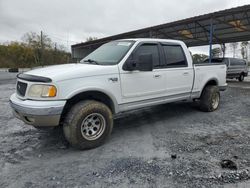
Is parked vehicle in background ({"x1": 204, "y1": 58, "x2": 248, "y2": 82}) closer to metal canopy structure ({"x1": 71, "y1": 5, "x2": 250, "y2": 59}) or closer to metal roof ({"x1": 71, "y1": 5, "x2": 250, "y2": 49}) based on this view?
metal canopy structure ({"x1": 71, "y1": 5, "x2": 250, "y2": 59})

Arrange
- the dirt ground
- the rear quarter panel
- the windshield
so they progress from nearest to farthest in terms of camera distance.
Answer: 1. the dirt ground
2. the windshield
3. the rear quarter panel

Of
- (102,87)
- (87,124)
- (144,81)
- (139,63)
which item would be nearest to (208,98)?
(144,81)

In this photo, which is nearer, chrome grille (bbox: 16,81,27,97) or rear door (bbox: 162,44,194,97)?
chrome grille (bbox: 16,81,27,97)

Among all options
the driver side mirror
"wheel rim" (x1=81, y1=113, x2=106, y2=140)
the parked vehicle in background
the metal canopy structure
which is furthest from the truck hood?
the parked vehicle in background

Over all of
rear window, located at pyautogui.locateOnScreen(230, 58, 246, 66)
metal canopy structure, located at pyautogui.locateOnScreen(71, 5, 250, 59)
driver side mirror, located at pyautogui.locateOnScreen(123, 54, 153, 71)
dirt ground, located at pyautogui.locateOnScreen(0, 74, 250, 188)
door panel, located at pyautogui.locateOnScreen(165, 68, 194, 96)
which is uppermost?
metal canopy structure, located at pyautogui.locateOnScreen(71, 5, 250, 59)

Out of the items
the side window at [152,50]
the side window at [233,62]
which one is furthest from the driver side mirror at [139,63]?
the side window at [233,62]

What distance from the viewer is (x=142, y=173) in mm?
2703

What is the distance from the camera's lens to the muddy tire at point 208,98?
5719 millimetres

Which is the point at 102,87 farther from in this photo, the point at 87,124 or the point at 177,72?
the point at 177,72

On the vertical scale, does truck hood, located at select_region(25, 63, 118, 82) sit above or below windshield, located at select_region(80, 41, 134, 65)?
below

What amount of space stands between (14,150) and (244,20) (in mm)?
16774

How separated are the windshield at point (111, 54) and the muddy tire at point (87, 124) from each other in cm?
93

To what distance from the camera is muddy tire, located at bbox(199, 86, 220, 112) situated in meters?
5.72

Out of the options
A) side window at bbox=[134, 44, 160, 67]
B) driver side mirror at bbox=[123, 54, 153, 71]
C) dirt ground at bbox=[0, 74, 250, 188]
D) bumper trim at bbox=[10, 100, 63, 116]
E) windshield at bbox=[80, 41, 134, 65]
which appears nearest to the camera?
dirt ground at bbox=[0, 74, 250, 188]
